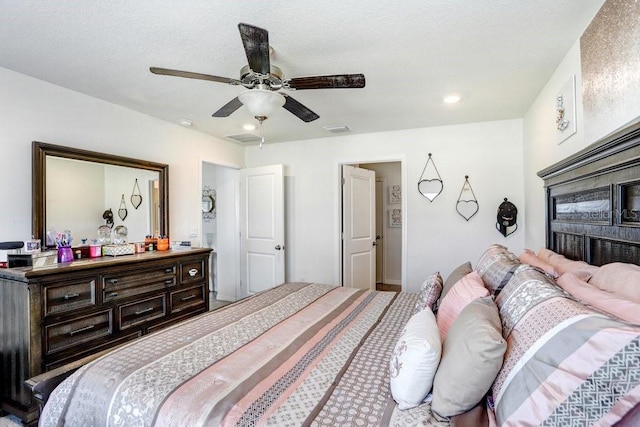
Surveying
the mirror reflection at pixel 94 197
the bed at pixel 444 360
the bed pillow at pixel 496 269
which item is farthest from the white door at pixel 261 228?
the bed pillow at pixel 496 269

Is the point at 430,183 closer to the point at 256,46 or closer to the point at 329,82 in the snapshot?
the point at 329,82

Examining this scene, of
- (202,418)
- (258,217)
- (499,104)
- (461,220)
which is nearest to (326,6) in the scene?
(202,418)

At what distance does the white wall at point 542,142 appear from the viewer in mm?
2004

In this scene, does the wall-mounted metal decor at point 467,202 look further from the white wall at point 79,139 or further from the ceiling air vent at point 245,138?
the white wall at point 79,139

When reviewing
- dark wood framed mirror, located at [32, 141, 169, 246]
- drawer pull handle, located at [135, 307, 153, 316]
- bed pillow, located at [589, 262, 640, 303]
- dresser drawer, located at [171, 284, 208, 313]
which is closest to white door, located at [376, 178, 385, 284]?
dresser drawer, located at [171, 284, 208, 313]

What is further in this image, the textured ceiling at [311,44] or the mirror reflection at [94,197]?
the mirror reflection at [94,197]

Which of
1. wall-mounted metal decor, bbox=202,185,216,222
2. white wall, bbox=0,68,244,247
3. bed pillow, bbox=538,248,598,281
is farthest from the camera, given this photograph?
wall-mounted metal decor, bbox=202,185,216,222

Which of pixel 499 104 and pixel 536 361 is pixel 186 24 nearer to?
pixel 536 361

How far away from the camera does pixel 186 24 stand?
1799 mm

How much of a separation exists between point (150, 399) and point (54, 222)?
2.29m

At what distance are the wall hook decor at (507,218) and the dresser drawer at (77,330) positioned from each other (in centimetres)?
392

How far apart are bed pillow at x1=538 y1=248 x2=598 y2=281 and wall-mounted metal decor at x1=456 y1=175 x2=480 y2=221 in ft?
5.42

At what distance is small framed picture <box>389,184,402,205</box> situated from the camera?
236 inches

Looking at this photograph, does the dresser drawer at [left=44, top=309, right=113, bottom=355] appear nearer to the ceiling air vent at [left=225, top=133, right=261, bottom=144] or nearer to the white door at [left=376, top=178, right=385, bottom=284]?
the ceiling air vent at [left=225, top=133, right=261, bottom=144]
